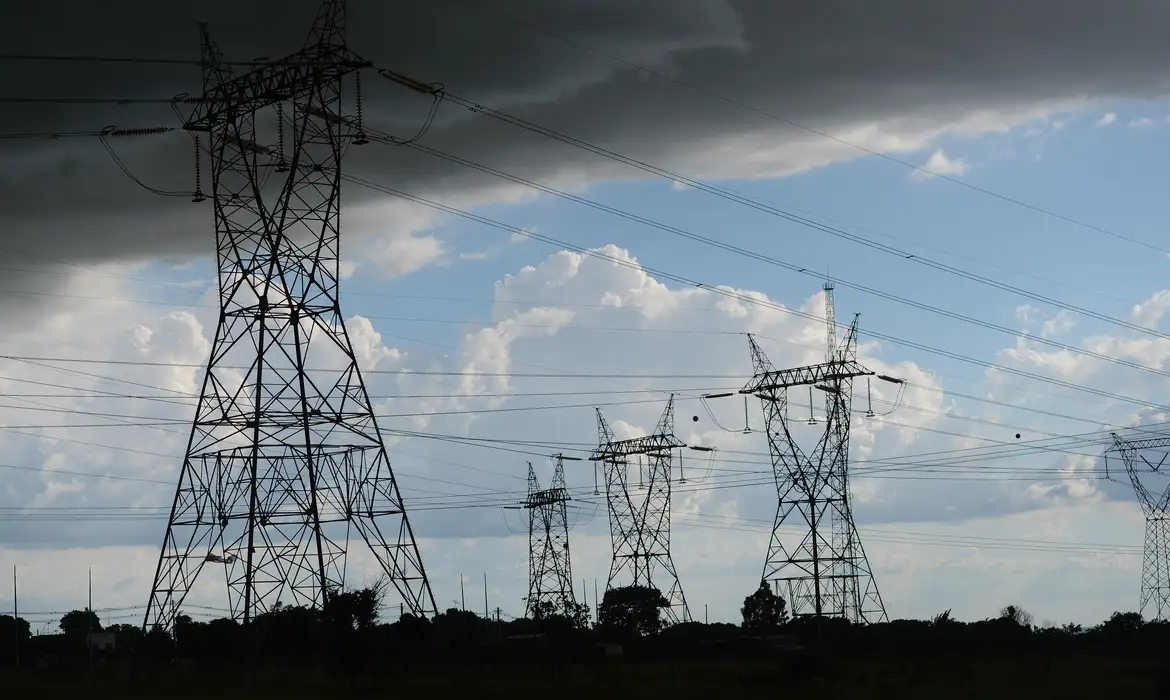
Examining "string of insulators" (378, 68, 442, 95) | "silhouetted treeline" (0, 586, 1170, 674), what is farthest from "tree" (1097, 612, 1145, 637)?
"string of insulators" (378, 68, 442, 95)

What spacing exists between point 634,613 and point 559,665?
4604 centimetres

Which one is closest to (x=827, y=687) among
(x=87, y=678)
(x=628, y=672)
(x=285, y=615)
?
(x=628, y=672)

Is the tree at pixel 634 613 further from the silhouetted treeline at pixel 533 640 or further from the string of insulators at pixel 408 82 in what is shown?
the string of insulators at pixel 408 82

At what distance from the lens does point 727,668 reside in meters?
86.2

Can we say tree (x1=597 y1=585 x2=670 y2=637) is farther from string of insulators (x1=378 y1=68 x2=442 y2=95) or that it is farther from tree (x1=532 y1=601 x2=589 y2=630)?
string of insulators (x1=378 y1=68 x2=442 y2=95)

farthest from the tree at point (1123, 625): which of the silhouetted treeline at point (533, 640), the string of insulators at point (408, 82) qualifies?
the string of insulators at point (408, 82)

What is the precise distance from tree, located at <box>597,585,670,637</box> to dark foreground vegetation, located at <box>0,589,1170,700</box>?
14854 mm

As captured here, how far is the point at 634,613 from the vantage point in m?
123

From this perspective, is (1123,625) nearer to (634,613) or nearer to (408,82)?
(634,613)

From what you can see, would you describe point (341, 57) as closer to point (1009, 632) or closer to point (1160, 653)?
point (1160, 653)

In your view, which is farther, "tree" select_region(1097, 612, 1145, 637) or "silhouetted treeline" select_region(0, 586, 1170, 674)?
"tree" select_region(1097, 612, 1145, 637)

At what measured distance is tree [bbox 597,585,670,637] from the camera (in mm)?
121438

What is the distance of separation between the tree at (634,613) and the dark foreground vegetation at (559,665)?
1485cm

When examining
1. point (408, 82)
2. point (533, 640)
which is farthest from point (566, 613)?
point (408, 82)
